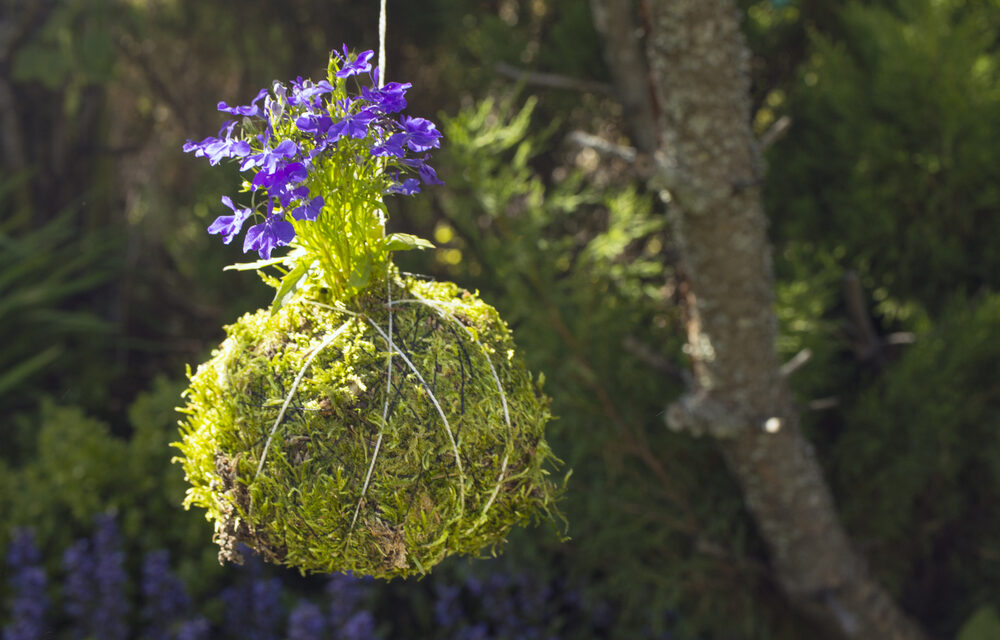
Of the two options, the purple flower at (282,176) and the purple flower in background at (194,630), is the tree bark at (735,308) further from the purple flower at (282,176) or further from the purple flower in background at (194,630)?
the purple flower in background at (194,630)

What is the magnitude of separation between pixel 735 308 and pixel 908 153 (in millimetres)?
1275

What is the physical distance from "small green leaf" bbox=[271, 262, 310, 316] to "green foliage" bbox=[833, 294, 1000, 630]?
231 cm

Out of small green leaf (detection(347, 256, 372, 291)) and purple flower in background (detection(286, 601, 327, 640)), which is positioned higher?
small green leaf (detection(347, 256, 372, 291))

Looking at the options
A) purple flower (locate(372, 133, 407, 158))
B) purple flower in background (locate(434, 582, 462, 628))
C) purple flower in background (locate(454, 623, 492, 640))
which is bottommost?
purple flower in background (locate(454, 623, 492, 640))

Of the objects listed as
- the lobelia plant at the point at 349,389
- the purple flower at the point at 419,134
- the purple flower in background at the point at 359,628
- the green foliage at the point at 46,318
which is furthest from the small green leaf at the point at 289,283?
the green foliage at the point at 46,318

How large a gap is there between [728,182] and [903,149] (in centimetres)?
129

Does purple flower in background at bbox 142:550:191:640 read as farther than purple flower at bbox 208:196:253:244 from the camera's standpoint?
Yes

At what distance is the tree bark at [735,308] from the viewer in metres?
1.98

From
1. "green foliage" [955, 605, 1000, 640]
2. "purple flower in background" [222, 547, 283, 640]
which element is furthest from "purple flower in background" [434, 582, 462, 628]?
"green foliage" [955, 605, 1000, 640]

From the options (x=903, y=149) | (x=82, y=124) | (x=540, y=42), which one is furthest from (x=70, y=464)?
(x=903, y=149)

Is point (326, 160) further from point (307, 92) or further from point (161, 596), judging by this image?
point (161, 596)

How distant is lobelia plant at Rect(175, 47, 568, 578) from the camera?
968 millimetres

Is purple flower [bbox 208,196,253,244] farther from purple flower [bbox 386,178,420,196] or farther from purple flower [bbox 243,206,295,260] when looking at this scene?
purple flower [bbox 386,178,420,196]

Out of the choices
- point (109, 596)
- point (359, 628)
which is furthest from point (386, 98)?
point (109, 596)
